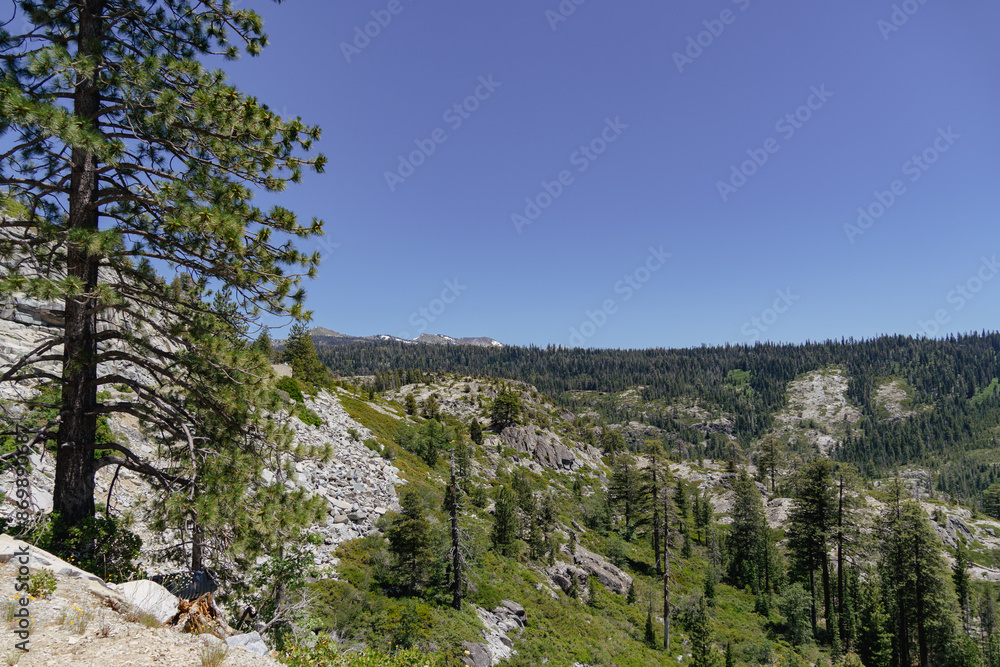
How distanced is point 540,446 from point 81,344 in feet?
233

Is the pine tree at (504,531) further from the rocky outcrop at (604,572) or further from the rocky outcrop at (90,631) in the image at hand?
the rocky outcrop at (90,631)

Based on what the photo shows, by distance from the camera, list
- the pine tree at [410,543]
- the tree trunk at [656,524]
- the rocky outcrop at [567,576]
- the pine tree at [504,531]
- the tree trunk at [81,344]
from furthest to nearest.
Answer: the tree trunk at [656,524] → the rocky outcrop at [567,576] → the pine tree at [504,531] → the pine tree at [410,543] → the tree trunk at [81,344]

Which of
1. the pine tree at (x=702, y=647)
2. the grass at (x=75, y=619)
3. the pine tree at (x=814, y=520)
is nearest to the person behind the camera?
the grass at (x=75, y=619)

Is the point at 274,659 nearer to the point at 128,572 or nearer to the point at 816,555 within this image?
the point at 128,572

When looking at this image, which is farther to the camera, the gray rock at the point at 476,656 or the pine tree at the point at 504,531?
the pine tree at the point at 504,531

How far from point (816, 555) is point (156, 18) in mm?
49095

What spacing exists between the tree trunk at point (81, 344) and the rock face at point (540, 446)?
67136mm

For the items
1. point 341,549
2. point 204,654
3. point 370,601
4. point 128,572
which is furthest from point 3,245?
point 341,549

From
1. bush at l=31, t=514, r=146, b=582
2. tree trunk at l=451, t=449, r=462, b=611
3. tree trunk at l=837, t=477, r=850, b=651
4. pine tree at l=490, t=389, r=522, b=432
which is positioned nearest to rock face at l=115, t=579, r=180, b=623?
bush at l=31, t=514, r=146, b=582

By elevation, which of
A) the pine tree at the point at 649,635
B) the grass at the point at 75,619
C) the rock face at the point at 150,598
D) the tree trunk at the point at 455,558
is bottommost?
the pine tree at the point at 649,635

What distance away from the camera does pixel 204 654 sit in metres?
5.23

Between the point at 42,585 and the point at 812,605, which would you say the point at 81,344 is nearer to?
the point at 42,585

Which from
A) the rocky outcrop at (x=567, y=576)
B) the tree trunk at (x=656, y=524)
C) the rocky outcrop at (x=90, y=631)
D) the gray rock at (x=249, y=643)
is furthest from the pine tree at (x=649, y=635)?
the rocky outcrop at (x=90, y=631)

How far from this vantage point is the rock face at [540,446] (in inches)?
2822
